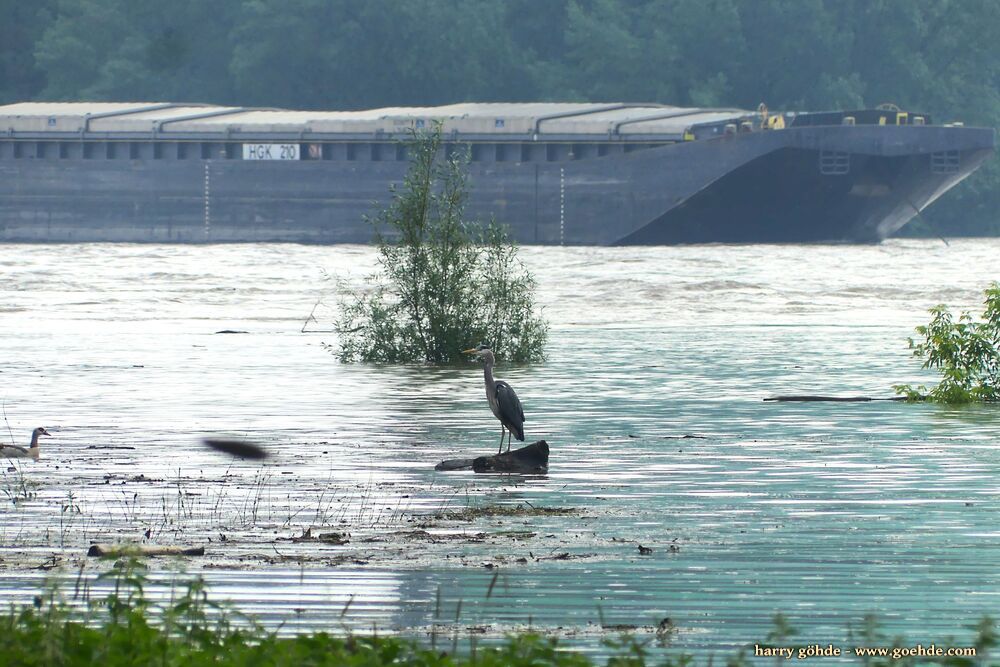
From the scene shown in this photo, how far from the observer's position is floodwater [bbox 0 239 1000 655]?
10.5 metres

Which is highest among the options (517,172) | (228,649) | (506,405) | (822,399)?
(517,172)

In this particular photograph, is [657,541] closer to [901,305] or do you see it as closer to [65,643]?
[65,643]

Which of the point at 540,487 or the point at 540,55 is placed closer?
the point at 540,487

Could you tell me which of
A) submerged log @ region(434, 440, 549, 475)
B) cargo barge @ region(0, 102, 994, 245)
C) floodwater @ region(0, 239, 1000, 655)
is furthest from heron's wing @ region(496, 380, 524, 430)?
cargo barge @ region(0, 102, 994, 245)

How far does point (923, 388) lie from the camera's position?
2367 cm

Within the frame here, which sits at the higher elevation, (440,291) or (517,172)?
(517,172)

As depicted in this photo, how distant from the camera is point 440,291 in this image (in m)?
30.6

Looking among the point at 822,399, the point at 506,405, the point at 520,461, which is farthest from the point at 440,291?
the point at 520,461

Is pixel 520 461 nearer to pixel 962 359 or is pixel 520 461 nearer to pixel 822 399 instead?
pixel 822 399

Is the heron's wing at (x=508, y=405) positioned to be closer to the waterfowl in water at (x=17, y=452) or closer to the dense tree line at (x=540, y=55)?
the waterfowl in water at (x=17, y=452)

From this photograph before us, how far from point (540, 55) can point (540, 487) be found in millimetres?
119111

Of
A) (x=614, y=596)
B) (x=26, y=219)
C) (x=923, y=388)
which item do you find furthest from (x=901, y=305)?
(x=26, y=219)

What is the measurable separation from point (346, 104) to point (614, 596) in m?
121

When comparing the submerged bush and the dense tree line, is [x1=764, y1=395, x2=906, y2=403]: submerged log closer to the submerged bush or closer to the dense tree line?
the submerged bush
